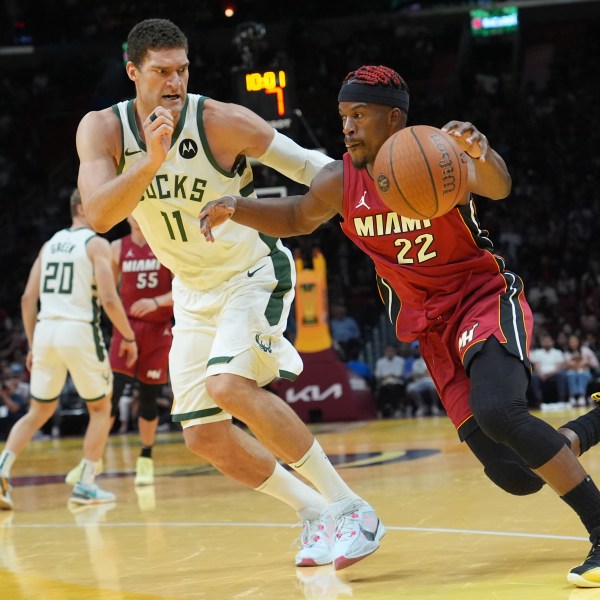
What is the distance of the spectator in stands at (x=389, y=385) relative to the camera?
47.1 feet

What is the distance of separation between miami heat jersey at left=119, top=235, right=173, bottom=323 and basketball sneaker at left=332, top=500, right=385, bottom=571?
4.59 metres

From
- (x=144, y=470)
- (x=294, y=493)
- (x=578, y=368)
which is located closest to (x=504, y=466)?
(x=294, y=493)

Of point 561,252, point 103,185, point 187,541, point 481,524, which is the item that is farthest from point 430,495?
point 561,252

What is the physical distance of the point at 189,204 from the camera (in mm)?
4516

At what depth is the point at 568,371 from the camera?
13625 mm

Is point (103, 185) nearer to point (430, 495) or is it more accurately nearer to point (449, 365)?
point (449, 365)

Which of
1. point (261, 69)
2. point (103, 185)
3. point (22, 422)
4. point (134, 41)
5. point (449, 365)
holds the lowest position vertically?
point (22, 422)

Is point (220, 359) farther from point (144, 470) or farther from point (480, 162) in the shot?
point (144, 470)

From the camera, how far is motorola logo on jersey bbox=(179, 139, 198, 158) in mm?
4496

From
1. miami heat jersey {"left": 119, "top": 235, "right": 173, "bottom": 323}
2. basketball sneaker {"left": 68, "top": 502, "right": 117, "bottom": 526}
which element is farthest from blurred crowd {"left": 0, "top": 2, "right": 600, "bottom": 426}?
basketball sneaker {"left": 68, "top": 502, "right": 117, "bottom": 526}

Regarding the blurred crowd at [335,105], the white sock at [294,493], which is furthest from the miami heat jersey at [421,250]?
the blurred crowd at [335,105]

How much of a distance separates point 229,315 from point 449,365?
100cm

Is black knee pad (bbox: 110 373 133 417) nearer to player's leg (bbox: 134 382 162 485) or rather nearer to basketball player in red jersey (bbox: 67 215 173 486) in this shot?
basketball player in red jersey (bbox: 67 215 173 486)

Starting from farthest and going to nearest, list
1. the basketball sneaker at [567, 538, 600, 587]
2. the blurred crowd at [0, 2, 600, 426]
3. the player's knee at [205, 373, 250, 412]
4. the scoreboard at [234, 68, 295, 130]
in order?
the blurred crowd at [0, 2, 600, 426] < the scoreboard at [234, 68, 295, 130] < the player's knee at [205, 373, 250, 412] < the basketball sneaker at [567, 538, 600, 587]
